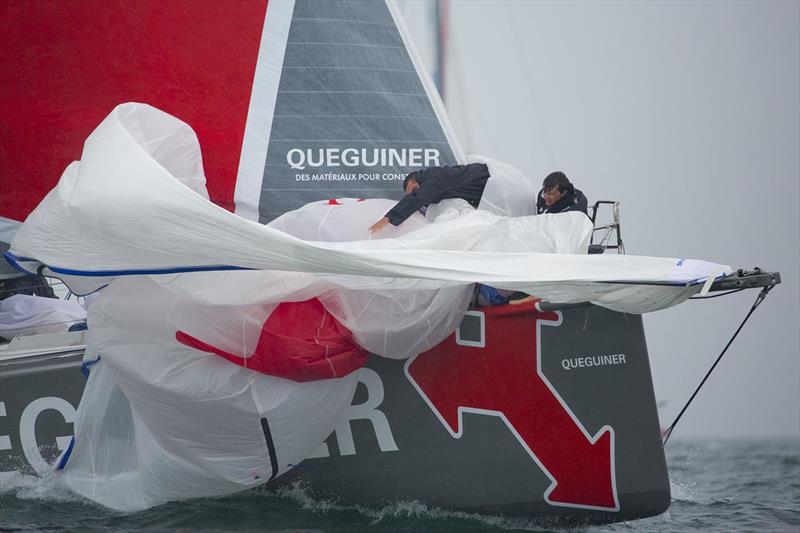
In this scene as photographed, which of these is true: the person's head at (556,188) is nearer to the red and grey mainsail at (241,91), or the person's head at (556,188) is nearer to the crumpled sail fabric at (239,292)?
the crumpled sail fabric at (239,292)

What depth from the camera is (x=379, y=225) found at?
3406 millimetres

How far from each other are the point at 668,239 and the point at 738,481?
1304 mm

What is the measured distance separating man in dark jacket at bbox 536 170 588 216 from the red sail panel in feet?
4.41

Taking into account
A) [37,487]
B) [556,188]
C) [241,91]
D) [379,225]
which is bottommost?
[37,487]

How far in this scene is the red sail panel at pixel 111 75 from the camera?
13.5 ft

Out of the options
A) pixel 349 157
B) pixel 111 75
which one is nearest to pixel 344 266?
pixel 349 157

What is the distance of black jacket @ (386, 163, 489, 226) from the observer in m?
3.46

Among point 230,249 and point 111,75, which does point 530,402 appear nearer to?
point 230,249

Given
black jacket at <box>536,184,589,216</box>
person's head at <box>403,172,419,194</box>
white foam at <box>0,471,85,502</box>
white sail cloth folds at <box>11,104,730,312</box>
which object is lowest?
white foam at <box>0,471,85,502</box>

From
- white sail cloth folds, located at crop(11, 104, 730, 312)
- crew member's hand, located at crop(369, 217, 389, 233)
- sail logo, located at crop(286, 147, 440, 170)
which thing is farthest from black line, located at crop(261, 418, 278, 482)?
sail logo, located at crop(286, 147, 440, 170)

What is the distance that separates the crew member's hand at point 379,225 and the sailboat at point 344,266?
465 mm

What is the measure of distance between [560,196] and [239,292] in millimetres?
1257

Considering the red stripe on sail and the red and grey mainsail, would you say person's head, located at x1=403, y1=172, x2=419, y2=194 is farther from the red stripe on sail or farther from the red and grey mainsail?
the red stripe on sail

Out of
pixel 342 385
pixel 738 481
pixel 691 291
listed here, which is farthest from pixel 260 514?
pixel 738 481
